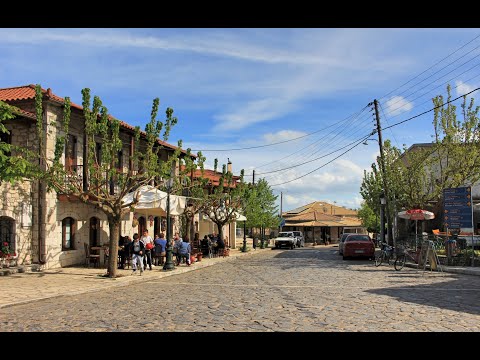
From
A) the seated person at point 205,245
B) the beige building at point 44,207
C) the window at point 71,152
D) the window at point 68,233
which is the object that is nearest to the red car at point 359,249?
the seated person at point 205,245

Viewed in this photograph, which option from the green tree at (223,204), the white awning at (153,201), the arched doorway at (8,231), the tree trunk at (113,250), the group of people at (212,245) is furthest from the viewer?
the green tree at (223,204)

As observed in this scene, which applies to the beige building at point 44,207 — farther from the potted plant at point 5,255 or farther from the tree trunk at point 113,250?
the tree trunk at point 113,250

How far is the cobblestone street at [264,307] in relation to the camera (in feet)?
24.9

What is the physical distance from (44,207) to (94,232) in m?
3.81

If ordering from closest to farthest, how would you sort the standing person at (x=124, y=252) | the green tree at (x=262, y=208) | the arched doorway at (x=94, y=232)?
the standing person at (x=124, y=252) → the arched doorway at (x=94, y=232) → the green tree at (x=262, y=208)

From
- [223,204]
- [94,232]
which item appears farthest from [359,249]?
[94,232]

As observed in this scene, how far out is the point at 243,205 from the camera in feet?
108

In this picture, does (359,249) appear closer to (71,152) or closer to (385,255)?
(385,255)

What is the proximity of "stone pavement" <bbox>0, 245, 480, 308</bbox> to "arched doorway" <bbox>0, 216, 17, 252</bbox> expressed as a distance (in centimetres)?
130

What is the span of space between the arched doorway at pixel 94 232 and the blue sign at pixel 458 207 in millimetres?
15285

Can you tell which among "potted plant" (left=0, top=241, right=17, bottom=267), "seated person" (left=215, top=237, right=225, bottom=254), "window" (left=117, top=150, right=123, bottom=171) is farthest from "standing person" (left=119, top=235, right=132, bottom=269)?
"seated person" (left=215, top=237, right=225, bottom=254)

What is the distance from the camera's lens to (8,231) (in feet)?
55.4
